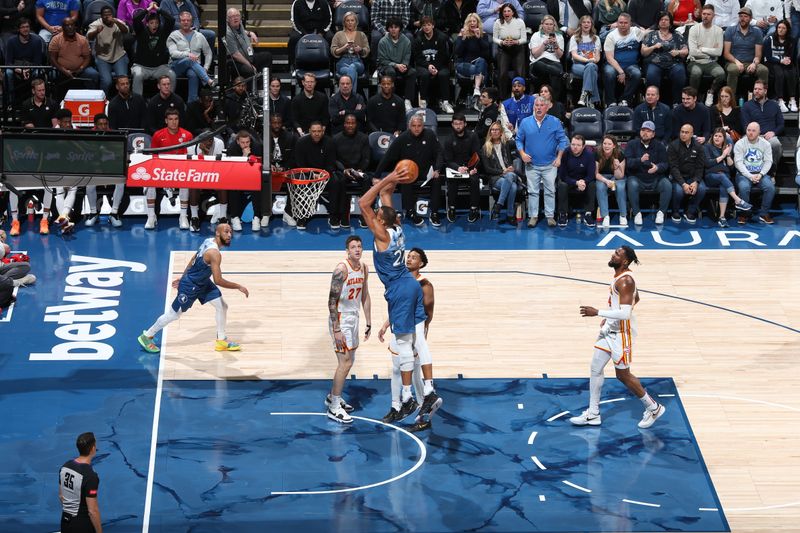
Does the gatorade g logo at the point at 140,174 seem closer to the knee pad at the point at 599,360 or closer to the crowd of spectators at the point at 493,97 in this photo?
the crowd of spectators at the point at 493,97

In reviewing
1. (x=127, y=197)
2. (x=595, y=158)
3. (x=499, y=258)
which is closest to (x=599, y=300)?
(x=499, y=258)

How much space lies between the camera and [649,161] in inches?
852

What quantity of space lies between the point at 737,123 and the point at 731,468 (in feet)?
34.5

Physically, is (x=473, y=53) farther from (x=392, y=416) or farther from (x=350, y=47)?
(x=392, y=416)

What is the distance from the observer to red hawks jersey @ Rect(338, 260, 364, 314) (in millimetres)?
14391

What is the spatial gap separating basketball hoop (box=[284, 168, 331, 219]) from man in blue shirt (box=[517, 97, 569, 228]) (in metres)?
3.14

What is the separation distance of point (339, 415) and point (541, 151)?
8.17 meters

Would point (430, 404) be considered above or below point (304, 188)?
below

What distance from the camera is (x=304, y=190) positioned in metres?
21.4

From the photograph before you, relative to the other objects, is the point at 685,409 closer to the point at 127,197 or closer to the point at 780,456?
the point at 780,456

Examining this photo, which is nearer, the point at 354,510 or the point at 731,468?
the point at 354,510

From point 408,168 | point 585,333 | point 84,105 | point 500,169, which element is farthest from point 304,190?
point 408,168

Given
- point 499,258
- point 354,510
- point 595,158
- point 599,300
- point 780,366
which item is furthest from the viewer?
point 595,158

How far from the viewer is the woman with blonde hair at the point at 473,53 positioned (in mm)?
23719
